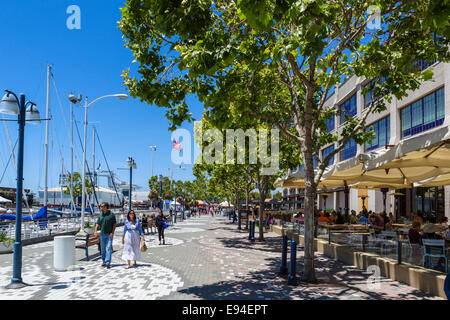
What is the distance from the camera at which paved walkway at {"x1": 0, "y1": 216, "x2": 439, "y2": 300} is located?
793cm

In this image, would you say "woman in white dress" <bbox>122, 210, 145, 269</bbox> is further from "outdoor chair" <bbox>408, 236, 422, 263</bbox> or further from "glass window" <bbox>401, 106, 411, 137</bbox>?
"glass window" <bbox>401, 106, 411, 137</bbox>

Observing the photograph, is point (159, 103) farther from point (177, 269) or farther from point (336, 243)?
point (336, 243)

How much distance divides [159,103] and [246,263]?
257 inches

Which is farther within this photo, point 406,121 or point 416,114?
point 406,121

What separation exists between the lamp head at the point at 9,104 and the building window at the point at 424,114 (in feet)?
67.6

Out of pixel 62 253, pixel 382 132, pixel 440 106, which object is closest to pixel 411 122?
pixel 440 106

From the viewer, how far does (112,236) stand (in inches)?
449

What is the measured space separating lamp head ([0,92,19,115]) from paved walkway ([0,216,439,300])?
408 centimetres

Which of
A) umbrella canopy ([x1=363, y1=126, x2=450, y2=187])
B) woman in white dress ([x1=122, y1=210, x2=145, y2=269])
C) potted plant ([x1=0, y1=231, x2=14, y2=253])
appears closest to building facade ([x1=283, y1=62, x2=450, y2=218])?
umbrella canopy ([x1=363, y1=126, x2=450, y2=187])

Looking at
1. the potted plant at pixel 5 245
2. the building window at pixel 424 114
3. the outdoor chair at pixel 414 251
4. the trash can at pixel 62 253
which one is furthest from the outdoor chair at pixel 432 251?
the building window at pixel 424 114

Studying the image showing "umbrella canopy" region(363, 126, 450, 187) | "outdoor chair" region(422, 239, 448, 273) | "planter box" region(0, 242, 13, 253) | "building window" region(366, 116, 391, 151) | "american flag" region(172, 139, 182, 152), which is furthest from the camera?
"american flag" region(172, 139, 182, 152)

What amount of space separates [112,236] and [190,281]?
3.37 meters

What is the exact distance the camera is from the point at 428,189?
24172mm

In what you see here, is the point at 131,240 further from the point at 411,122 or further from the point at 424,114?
the point at 411,122
